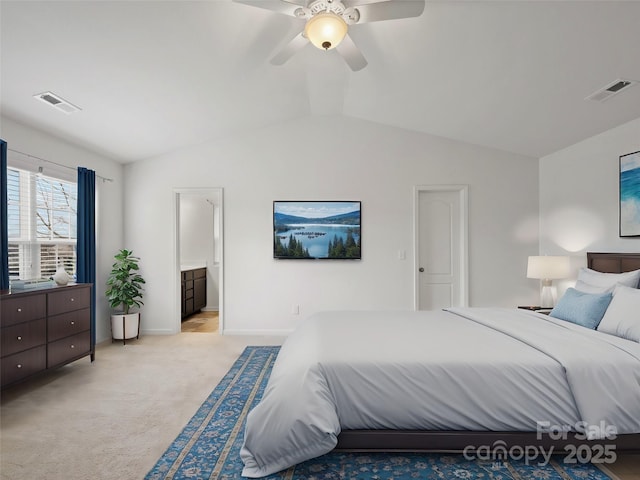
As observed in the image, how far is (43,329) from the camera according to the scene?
10.4 feet

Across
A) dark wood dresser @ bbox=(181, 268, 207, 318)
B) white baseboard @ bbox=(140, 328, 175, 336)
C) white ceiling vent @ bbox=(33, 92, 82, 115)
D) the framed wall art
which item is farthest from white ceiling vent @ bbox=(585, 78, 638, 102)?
dark wood dresser @ bbox=(181, 268, 207, 318)

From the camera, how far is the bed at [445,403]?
75.3 inches

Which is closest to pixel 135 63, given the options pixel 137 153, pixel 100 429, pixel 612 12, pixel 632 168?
pixel 137 153

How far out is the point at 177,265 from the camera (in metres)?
5.05

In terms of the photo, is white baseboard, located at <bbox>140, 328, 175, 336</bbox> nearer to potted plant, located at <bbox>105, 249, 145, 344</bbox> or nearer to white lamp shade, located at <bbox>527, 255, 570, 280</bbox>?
potted plant, located at <bbox>105, 249, 145, 344</bbox>

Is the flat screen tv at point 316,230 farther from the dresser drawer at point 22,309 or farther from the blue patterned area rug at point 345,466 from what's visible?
the blue patterned area rug at point 345,466

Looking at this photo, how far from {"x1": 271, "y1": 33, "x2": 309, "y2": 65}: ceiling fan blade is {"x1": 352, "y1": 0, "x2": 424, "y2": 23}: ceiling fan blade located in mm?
412

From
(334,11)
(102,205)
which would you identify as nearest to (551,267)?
(334,11)

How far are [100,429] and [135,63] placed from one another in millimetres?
2704

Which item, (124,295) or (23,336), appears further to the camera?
(124,295)

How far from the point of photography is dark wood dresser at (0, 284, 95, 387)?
9.20ft

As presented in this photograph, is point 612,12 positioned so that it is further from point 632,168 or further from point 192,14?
point 192,14

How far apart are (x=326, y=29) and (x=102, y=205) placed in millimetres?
3877

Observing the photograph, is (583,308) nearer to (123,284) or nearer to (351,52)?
(351,52)
